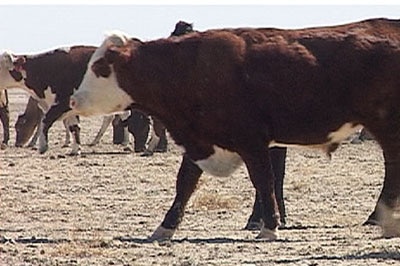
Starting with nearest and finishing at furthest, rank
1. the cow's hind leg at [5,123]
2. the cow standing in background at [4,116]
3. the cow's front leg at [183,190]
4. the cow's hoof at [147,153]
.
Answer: the cow's front leg at [183,190], the cow's hoof at [147,153], the cow's hind leg at [5,123], the cow standing in background at [4,116]

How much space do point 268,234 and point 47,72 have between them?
1427cm

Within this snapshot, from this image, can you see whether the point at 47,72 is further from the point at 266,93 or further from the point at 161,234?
the point at 266,93

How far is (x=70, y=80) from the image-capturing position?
86.0ft

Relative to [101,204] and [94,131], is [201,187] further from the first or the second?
[94,131]

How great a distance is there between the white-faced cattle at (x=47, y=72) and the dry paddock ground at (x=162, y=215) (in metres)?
1.38

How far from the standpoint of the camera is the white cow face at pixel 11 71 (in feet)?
89.1

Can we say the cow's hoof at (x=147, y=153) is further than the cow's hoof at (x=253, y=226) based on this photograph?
Yes

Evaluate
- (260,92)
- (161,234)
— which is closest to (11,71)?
(161,234)

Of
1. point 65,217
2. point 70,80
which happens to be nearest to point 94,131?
point 70,80

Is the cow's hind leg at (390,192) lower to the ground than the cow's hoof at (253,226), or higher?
higher

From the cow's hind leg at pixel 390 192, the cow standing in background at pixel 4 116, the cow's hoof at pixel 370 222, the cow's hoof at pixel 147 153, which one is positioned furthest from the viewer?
the cow standing in background at pixel 4 116

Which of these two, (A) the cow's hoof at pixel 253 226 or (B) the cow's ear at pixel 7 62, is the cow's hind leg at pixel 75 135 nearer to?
(B) the cow's ear at pixel 7 62

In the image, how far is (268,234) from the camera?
13.0 metres

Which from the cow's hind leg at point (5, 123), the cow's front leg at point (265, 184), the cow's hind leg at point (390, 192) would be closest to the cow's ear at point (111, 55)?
the cow's front leg at point (265, 184)
